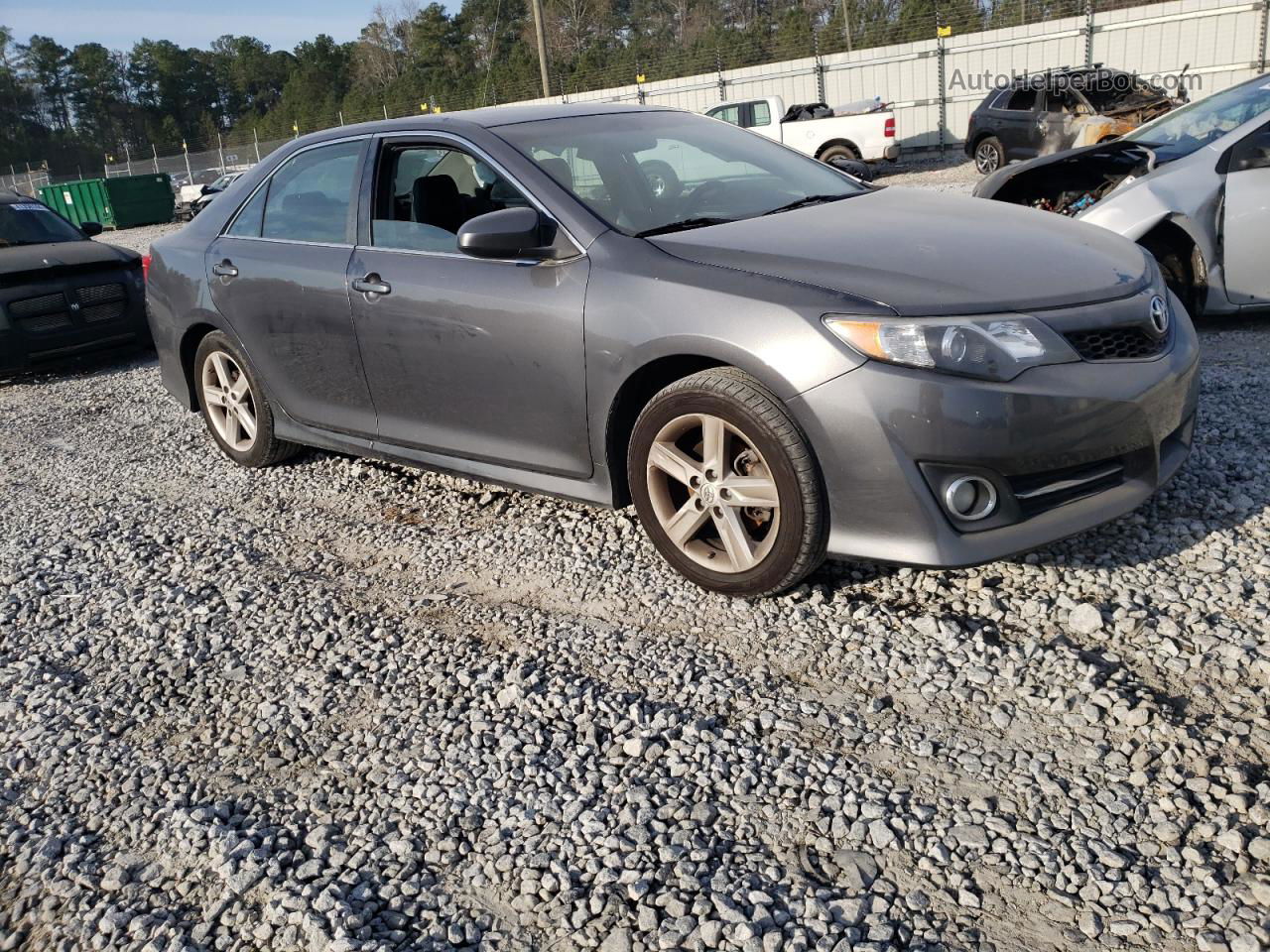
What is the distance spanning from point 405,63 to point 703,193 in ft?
235

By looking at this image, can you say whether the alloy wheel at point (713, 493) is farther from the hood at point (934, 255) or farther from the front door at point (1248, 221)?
the front door at point (1248, 221)

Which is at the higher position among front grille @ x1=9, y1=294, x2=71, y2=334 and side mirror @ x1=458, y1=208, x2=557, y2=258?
side mirror @ x1=458, y1=208, x2=557, y2=258

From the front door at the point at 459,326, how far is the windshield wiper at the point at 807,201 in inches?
34.6

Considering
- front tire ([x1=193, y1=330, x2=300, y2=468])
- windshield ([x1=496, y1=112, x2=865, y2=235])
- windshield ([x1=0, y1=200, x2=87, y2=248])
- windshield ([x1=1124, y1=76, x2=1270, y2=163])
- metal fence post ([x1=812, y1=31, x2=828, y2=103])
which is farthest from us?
metal fence post ([x1=812, y1=31, x2=828, y2=103])

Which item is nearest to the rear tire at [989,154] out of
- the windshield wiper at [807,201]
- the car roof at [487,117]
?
the car roof at [487,117]

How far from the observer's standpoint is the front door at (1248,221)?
594cm

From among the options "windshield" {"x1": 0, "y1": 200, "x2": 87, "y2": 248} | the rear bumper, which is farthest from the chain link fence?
the rear bumper

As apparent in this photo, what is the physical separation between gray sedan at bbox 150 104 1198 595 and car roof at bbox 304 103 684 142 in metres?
0.02

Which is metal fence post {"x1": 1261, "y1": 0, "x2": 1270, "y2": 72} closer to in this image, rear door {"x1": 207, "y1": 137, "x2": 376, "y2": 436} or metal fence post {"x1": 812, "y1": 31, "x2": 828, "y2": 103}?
metal fence post {"x1": 812, "y1": 31, "x2": 828, "y2": 103}

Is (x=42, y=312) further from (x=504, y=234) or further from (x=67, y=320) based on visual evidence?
(x=504, y=234)

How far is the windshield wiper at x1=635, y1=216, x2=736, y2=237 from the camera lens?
3.76 meters

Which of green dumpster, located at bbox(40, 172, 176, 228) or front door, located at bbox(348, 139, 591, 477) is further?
green dumpster, located at bbox(40, 172, 176, 228)

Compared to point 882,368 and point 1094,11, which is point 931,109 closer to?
point 1094,11

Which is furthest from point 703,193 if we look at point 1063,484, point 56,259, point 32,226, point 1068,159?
point 32,226
